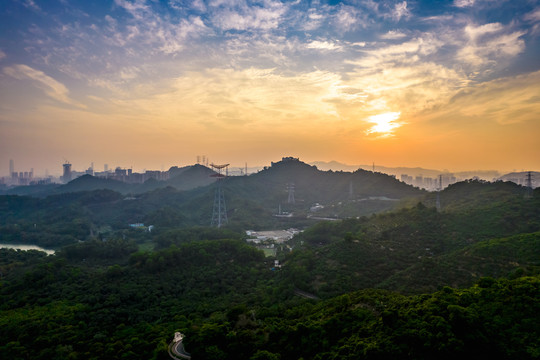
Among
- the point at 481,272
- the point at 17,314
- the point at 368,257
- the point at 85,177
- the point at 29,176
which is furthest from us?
the point at 29,176

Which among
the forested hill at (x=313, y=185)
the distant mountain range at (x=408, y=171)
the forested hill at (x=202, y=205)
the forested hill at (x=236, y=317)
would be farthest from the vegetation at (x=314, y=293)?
the distant mountain range at (x=408, y=171)

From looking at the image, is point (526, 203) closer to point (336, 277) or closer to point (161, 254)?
point (336, 277)

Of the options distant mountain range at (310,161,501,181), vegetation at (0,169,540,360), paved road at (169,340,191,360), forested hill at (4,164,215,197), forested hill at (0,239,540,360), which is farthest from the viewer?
distant mountain range at (310,161,501,181)

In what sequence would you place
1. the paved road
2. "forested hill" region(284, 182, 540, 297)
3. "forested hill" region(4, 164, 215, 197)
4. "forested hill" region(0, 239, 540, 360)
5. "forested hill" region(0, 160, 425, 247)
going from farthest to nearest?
1. "forested hill" region(4, 164, 215, 197)
2. "forested hill" region(0, 160, 425, 247)
3. "forested hill" region(284, 182, 540, 297)
4. the paved road
5. "forested hill" region(0, 239, 540, 360)

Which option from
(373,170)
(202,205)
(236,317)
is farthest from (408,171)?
(236,317)

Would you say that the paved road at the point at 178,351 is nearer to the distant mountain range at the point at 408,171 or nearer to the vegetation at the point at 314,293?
the vegetation at the point at 314,293

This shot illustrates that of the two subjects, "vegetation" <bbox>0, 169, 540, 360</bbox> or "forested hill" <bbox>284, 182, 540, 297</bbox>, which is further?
"forested hill" <bbox>284, 182, 540, 297</bbox>

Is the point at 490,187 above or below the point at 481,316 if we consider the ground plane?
above

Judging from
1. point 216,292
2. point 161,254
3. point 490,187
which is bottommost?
point 216,292

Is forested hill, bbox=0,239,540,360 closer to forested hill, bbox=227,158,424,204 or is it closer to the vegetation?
the vegetation

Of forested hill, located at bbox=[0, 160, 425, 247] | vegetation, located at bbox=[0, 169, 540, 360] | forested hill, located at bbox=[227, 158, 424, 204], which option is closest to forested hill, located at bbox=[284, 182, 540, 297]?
vegetation, located at bbox=[0, 169, 540, 360]

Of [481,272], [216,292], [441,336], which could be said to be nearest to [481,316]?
[441,336]
